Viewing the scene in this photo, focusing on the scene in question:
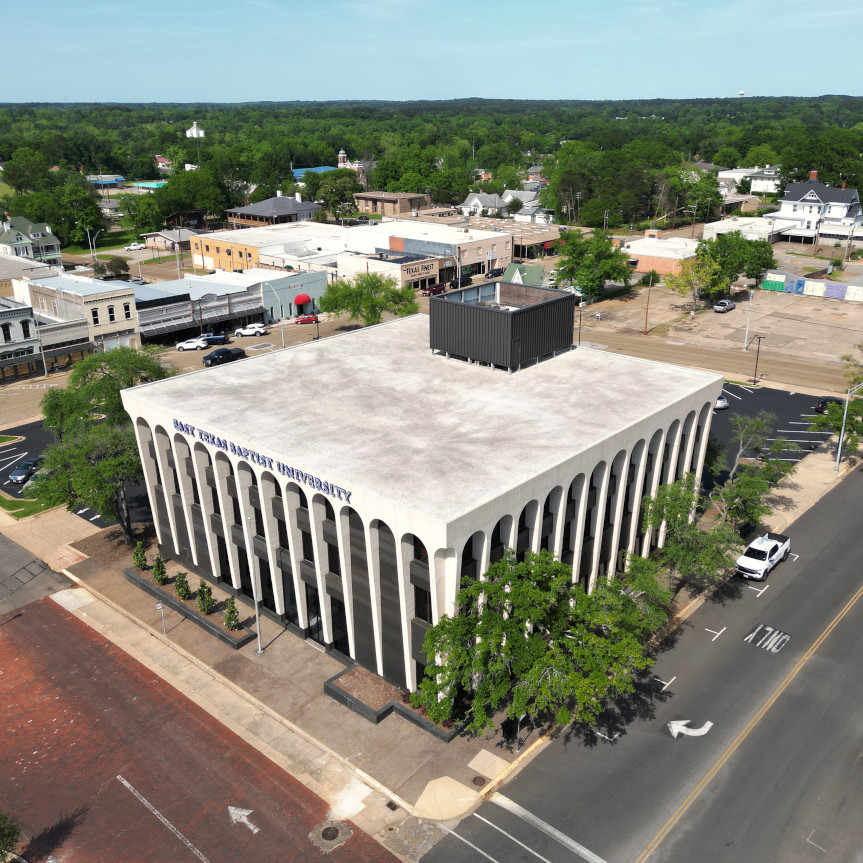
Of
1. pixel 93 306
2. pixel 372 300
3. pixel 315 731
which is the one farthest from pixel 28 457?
pixel 315 731

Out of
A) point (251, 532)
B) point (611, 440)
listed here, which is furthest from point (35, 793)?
point (611, 440)

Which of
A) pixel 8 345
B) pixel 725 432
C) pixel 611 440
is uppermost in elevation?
pixel 611 440

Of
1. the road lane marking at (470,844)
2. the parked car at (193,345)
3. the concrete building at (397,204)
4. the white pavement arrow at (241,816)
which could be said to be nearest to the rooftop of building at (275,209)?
the concrete building at (397,204)

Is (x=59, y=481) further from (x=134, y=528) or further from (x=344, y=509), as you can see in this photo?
(x=344, y=509)

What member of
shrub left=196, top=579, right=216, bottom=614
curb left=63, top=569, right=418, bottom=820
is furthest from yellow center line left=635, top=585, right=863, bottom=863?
shrub left=196, top=579, right=216, bottom=614

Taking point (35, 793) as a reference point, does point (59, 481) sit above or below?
above

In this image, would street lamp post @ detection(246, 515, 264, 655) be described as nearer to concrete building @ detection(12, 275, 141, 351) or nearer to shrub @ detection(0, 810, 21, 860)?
shrub @ detection(0, 810, 21, 860)

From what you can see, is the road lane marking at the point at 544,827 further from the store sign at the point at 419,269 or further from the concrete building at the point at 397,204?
the concrete building at the point at 397,204
